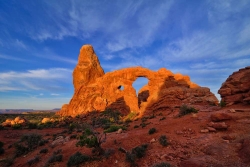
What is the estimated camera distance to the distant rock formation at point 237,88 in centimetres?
1381

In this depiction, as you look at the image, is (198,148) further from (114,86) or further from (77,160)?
(114,86)

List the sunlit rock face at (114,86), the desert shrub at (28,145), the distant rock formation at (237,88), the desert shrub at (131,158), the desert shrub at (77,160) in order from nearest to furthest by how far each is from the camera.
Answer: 1. the desert shrub at (131,158)
2. the desert shrub at (77,160)
3. the distant rock formation at (237,88)
4. the desert shrub at (28,145)
5. the sunlit rock face at (114,86)

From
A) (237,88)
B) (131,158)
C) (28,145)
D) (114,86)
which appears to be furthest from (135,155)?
(114,86)

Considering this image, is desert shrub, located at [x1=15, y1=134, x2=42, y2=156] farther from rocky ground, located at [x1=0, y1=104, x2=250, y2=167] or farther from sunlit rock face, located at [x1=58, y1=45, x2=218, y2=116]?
sunlit rock face, located at [x1=58, y1=45, x2=218, y2=116]

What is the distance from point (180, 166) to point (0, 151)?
18582 mm

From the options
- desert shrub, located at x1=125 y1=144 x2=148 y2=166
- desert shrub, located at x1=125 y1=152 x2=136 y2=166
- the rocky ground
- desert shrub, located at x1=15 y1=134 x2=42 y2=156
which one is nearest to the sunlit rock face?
desert shrub, located at x1=15 y1=134 x2=42 y2=156

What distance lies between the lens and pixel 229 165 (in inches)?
238

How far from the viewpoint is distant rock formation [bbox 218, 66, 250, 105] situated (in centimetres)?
1381

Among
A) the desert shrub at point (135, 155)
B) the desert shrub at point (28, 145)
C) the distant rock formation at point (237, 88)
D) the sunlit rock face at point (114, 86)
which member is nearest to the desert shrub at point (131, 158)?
the desert shrub at point (135, 155)

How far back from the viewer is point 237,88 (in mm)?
14555

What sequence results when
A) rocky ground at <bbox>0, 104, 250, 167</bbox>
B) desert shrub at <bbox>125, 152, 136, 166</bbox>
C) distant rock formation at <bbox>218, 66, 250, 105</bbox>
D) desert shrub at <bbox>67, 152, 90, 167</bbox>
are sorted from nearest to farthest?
rocky ground at <bbox>0, 104, 250, 167</bbox>
desert shrub at <bbox>125, 152, 136, 166</bbox>
desert shrub at <bbox>67, 152, 90, 167</bbox>
distant rock formation at <bbox>218, 66, 250, 105</bbox>

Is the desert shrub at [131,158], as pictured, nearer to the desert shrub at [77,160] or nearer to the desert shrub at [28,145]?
the desert shrub at [77,160]

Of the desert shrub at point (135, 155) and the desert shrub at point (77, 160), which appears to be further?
the desert shrub at point (77, 160)

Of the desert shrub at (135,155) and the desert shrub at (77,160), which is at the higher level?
the desert shrub at (135,155)
